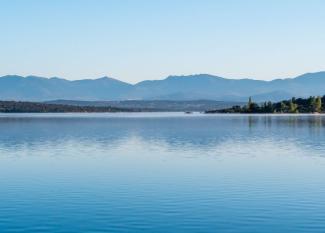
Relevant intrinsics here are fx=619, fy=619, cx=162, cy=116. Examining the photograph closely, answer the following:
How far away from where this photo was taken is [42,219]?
3709 cm

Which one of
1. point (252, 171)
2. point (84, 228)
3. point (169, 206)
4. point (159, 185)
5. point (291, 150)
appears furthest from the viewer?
point (291, 150)

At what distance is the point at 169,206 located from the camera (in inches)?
1617

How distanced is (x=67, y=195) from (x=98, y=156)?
3081 cm

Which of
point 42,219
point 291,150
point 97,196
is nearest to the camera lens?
point 42,219

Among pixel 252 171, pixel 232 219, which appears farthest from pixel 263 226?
pixel 252 171

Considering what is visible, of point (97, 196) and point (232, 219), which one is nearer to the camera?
point (232, 219)

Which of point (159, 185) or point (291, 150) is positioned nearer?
point (159, 185)

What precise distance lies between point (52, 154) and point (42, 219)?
42229mm

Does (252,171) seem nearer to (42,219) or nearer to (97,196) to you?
(97,196)

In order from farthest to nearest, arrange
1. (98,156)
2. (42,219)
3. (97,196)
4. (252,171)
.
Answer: (98,156), (252,171), (97,196), (42,219)

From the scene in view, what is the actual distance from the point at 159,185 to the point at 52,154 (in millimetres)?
31680

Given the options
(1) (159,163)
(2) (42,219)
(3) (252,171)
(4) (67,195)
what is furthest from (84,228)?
(1) (159,163)

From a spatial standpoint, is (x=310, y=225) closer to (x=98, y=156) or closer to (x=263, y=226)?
(x=263, y=226)

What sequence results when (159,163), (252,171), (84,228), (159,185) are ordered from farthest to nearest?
(159,163)
(252,171)
(159,185)
(84,228)
